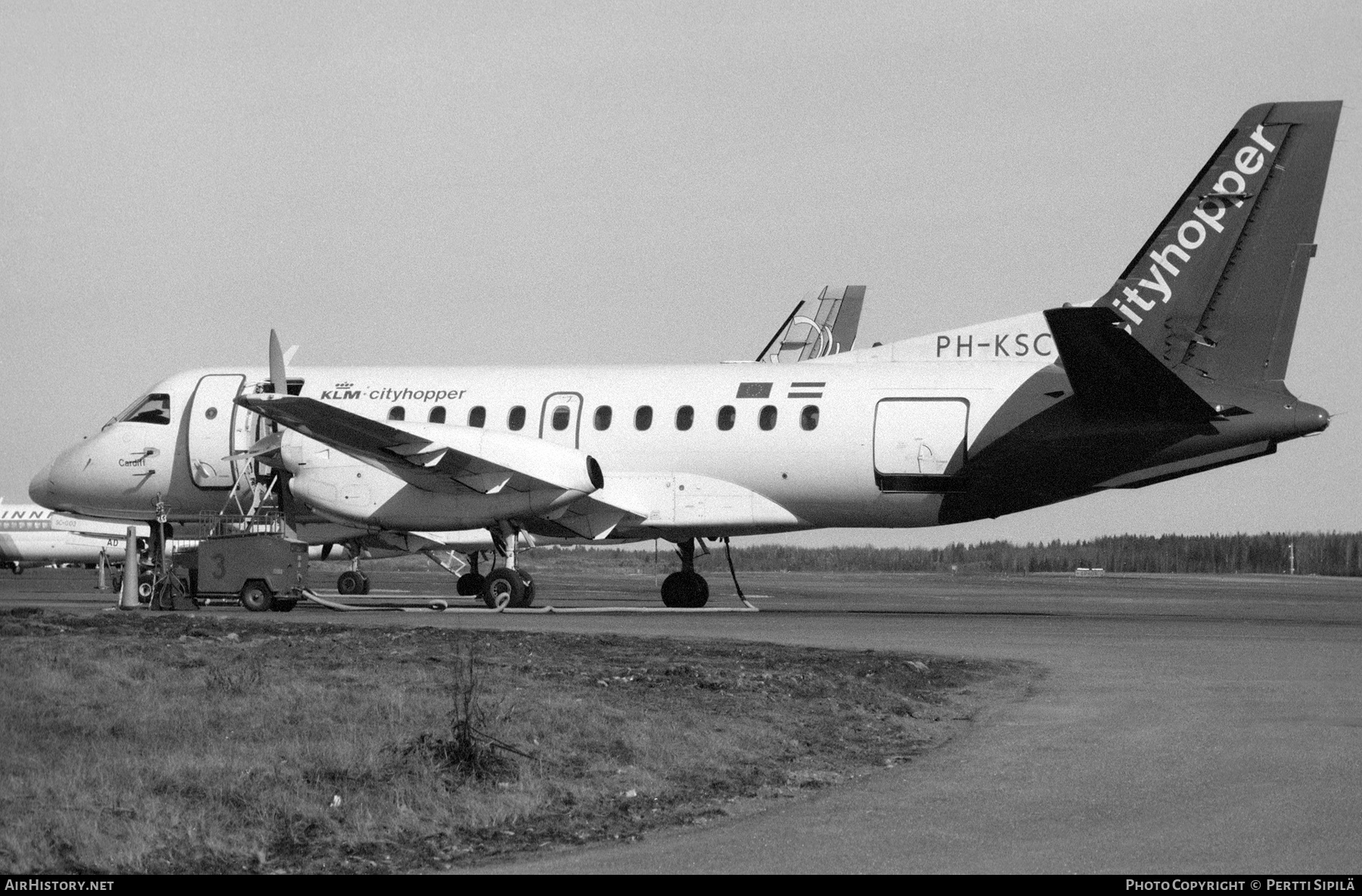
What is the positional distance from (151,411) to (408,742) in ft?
76.5

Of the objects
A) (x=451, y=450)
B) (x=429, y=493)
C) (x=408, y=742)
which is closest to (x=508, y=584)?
(x=429, y=493)

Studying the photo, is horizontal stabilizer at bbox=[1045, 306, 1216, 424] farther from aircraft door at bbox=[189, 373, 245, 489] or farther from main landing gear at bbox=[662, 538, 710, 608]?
aircraft door at bbox=[189, 373, 245, 489]

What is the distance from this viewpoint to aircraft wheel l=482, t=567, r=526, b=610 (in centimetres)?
2756

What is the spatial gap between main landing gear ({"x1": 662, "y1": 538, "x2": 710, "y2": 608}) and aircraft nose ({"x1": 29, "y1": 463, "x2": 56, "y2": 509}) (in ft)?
44.0

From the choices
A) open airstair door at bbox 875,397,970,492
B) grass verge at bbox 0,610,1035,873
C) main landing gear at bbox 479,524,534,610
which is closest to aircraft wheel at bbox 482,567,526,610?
main landing gear at bbox 479,524,534,610

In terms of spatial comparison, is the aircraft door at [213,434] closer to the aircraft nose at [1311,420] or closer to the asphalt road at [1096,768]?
the asphalt road at [1096,768]

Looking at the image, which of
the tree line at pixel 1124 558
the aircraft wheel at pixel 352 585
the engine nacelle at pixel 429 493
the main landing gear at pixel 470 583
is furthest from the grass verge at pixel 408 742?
the tree line at pixel 1124 558

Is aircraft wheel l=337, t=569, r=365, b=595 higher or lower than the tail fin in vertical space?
lower

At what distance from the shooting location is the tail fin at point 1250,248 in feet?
81.0

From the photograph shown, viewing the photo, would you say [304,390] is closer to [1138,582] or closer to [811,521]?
[811,521]

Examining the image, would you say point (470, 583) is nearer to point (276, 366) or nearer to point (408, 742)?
point (276, 366)

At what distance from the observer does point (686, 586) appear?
30844mm

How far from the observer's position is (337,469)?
28.2 m

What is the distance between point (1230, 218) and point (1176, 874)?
19.5 metres
